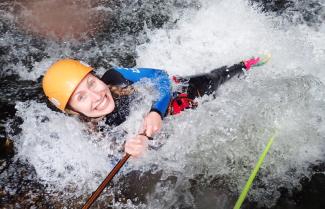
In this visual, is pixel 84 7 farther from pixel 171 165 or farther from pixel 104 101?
pixel 171 165

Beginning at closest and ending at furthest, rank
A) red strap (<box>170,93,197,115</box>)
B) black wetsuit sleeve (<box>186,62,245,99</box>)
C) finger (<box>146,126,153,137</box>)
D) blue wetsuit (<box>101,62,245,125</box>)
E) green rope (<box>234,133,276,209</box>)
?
finger (<box>146,126,153,137</box>) → green rope (<box>234,133,276,209</box>) → blue wetsuit (<box>101,62,245,125</box>) → red strap (<box>170,93,197,115</box>) → black wetsuit sleeve (<box>186,62,245,99</box>)

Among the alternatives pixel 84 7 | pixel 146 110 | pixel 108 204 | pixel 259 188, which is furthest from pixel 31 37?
pixel 259 188

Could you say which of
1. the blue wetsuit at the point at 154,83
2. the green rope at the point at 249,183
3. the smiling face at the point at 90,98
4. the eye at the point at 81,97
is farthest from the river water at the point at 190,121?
the eye at the point at 81,97

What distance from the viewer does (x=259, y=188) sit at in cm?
361

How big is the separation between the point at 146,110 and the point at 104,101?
0.75 meters

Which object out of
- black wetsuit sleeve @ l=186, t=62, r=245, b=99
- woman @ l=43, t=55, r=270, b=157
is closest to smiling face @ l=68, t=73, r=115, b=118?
woman @ l=43, t=55, r=270, b=157

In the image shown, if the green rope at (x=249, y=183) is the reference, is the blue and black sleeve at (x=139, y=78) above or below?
above

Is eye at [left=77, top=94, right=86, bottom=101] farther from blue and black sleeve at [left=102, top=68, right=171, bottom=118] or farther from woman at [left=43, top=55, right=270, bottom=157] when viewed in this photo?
blue and black sleeve at [left=102, top=68, right=171, bottom=118]

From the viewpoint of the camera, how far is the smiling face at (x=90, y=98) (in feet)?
10.4

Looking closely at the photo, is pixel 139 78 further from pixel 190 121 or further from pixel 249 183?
pixel 249 183

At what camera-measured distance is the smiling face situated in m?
3.17

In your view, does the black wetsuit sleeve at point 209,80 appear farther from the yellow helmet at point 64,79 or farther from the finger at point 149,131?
the yellow helmet at point 64,79

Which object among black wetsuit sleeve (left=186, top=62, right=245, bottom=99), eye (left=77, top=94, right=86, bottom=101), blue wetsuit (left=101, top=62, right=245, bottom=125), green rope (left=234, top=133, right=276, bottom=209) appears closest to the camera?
eye (left=77, top=94, right=86, bottom=101)

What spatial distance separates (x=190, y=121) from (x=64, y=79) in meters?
1.81
